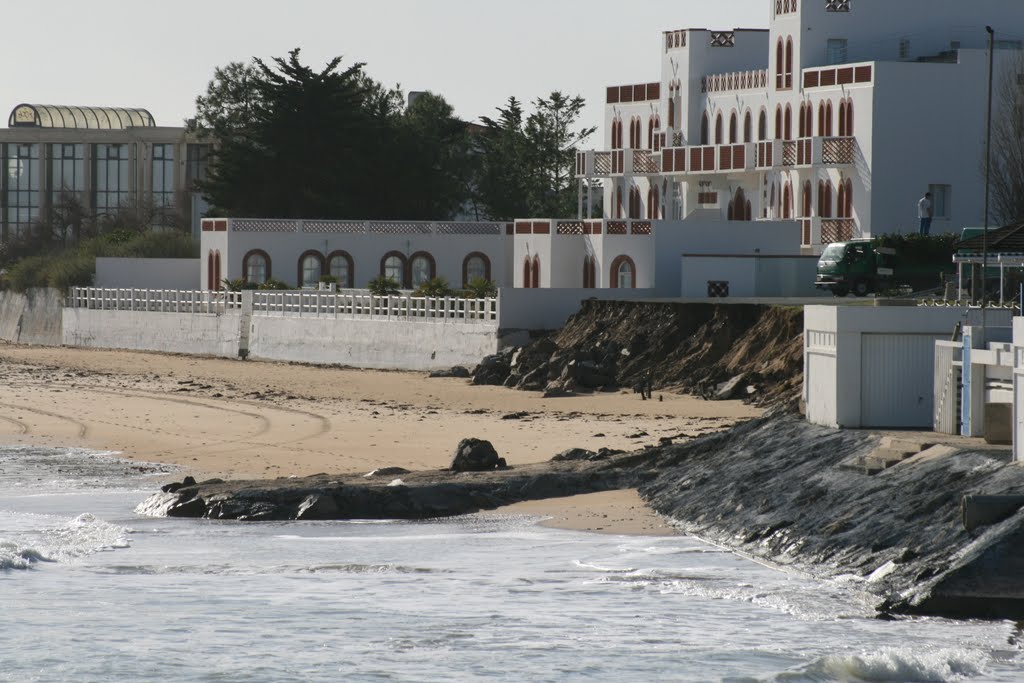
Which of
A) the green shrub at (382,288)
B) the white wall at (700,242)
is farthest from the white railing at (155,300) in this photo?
the white wall at (700,242)

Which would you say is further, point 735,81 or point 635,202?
point 635,202

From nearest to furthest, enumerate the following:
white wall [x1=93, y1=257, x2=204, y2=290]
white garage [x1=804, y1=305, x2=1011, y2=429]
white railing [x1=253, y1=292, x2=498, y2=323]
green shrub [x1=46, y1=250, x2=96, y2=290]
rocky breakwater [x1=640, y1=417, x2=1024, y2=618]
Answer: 1. rocky breakwater [x1=640, y1=417, x2=1024, y2=618]
2. white garage [x1=804, y1=305, x2=1011, y2=429]
3. white railing [x1=253, y1=292, x2=498, y2=323]
4. green shrub [x1=46, y1=250, x2=96, y2=290]
5. white wall [x1=93, y1=257, x2=204, y2=290]

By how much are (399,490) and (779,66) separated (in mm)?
42847

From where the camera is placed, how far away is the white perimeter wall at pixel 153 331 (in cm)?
5969

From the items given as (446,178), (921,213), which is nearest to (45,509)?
(921,213)

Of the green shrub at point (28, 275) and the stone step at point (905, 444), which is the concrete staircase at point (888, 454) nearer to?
the stone step at point (905, 444)

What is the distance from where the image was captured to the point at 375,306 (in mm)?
53969

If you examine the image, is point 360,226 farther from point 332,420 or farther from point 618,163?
point 332,420

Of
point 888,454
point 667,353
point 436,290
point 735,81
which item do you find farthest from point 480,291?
point 888,454

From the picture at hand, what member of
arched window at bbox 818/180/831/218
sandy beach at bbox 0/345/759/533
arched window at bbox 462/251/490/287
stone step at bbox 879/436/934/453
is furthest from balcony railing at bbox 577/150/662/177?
stone step at bbox 879/436/934/453

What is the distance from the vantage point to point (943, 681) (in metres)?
A: 16.7

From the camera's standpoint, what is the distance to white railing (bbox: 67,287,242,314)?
60656 mm

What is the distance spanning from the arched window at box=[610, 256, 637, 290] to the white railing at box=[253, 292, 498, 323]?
5995 mm

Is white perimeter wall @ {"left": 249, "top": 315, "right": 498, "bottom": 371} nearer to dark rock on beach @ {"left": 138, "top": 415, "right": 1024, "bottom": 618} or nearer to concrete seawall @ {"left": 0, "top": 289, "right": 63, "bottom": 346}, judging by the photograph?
concrete seawall @ {"left": 0, "top": 289, "right": 63, "bottom": 346}
